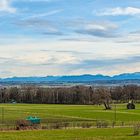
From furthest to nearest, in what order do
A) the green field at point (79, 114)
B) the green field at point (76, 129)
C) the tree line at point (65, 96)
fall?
1. the tree line at point (65, 96)
2. the green field at point (79, 114)
3. the green field at point (76, 129)

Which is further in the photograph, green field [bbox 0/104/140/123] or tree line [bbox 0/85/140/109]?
tree line [bbox 0/85/140/109]

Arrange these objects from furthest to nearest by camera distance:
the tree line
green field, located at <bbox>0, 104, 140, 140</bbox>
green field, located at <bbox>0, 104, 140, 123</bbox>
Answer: the tree line, green field, located at <bbox>0, 104, 140, 123</bbox>, green field, located at <bbox>0, 104, 140, 140</bbox>

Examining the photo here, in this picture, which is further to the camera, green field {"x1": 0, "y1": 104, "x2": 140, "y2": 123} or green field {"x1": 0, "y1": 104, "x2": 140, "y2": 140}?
green field {"x1": 0, "y1": 104, "x2": 140, "y2": 123}

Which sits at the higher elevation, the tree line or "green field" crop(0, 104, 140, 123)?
the tree line

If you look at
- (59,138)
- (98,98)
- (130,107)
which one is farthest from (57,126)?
(98,98)

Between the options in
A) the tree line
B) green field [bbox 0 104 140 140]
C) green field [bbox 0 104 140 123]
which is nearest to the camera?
green field [bbox 0 104 140 140]

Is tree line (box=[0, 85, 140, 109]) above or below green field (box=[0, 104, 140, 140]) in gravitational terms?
above

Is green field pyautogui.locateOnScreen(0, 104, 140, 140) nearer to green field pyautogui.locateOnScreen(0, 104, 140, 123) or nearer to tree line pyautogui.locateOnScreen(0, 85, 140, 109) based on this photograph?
green field pyautogui.locateOnScreen(0, 104, 140, 123)

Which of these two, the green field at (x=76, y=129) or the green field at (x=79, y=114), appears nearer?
the green field at (x=76, y=129)

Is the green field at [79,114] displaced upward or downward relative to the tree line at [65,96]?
downward

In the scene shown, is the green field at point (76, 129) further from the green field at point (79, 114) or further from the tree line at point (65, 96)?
the tree line at point (65, 96)

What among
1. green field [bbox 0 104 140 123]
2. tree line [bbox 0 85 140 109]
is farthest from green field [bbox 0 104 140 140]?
tree line [bbox 0 85 140 109]

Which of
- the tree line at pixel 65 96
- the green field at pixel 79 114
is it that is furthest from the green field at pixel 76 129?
the tree line at pixel 65 96

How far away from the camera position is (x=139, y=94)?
168 metres
